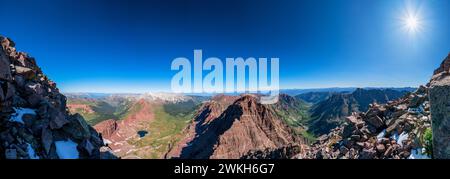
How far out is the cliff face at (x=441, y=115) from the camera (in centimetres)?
1084

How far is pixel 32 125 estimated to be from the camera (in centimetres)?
1955

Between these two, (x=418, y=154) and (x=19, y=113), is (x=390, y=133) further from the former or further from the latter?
(x=19, y=113)

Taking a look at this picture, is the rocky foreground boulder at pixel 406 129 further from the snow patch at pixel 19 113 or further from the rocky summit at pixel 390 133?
the snow patch at pixel 19 113

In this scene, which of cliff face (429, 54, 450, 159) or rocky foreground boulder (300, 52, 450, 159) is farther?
rocky foreground boulder (300, 52, 450, 159)

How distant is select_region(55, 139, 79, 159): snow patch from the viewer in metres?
20.3

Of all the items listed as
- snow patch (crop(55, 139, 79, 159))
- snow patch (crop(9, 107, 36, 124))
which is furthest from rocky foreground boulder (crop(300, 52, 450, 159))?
snow patch (crop(9, 107, 36, 124))

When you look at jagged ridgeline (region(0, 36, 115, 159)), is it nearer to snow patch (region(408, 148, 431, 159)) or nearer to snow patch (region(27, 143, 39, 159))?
snow patch (region(27, 143, 39, 159))

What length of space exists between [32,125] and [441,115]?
78.1 ft

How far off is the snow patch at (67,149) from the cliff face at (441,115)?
22134 millimetres

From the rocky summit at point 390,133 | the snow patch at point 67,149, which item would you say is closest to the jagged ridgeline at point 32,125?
the snow patch at point 67,149

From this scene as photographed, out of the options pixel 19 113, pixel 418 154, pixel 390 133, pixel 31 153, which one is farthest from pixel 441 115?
pixel 19 113
